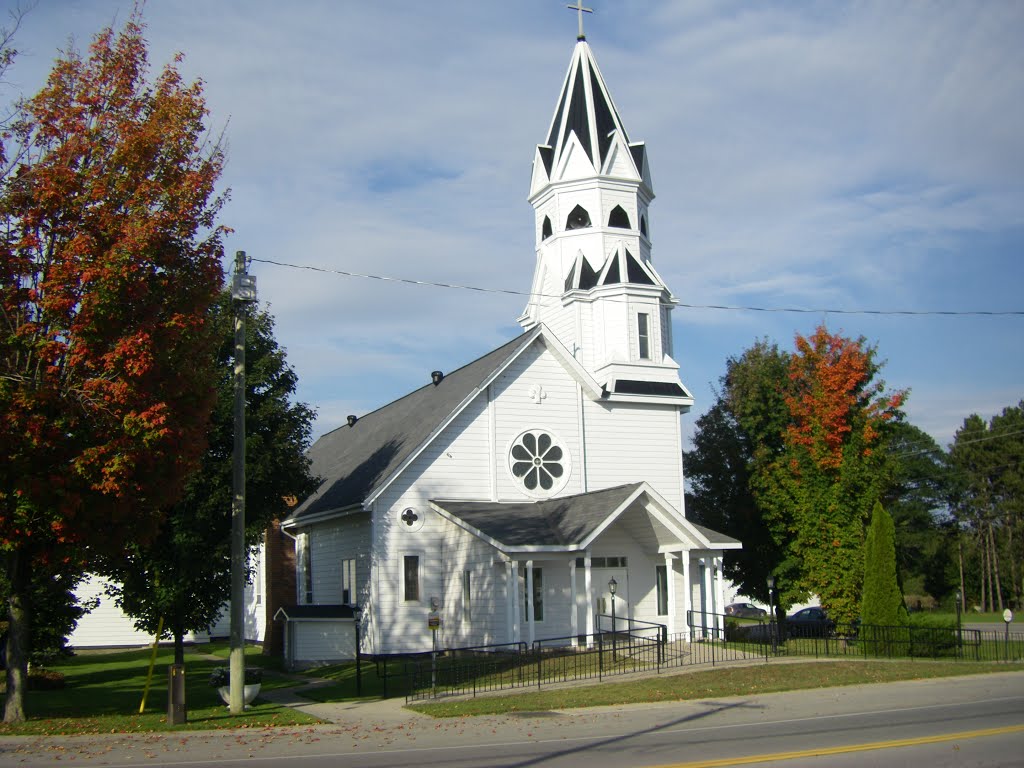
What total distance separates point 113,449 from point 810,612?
43.9 meters

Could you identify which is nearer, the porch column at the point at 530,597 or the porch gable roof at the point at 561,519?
the porch gable roof at the point at 561,519

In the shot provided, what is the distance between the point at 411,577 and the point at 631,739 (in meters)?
14.5

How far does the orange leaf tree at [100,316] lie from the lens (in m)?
15.3

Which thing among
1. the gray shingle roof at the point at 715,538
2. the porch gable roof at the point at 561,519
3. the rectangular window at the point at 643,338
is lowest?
the gray shingle roof at the point at 715,538

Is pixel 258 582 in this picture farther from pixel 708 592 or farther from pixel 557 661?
pixel 557 661

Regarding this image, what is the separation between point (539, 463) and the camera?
1165 inches

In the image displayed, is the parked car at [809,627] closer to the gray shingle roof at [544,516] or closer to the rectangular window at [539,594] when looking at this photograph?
the gray shingle roof at [544,516]

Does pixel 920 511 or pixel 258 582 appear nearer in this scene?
pixel 258 582

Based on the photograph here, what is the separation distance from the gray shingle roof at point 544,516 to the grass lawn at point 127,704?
639 centimetres

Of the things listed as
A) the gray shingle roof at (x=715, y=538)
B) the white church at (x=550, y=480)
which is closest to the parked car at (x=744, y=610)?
the white church at (x=550, y=480)

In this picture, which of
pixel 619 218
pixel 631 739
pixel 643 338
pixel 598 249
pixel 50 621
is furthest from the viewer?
pixel 619 218

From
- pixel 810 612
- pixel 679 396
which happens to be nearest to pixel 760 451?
pixel 679 396

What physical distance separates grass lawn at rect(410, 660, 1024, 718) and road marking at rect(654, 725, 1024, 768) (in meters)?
6.23

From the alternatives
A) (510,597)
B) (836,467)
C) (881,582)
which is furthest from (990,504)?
(510,597)
